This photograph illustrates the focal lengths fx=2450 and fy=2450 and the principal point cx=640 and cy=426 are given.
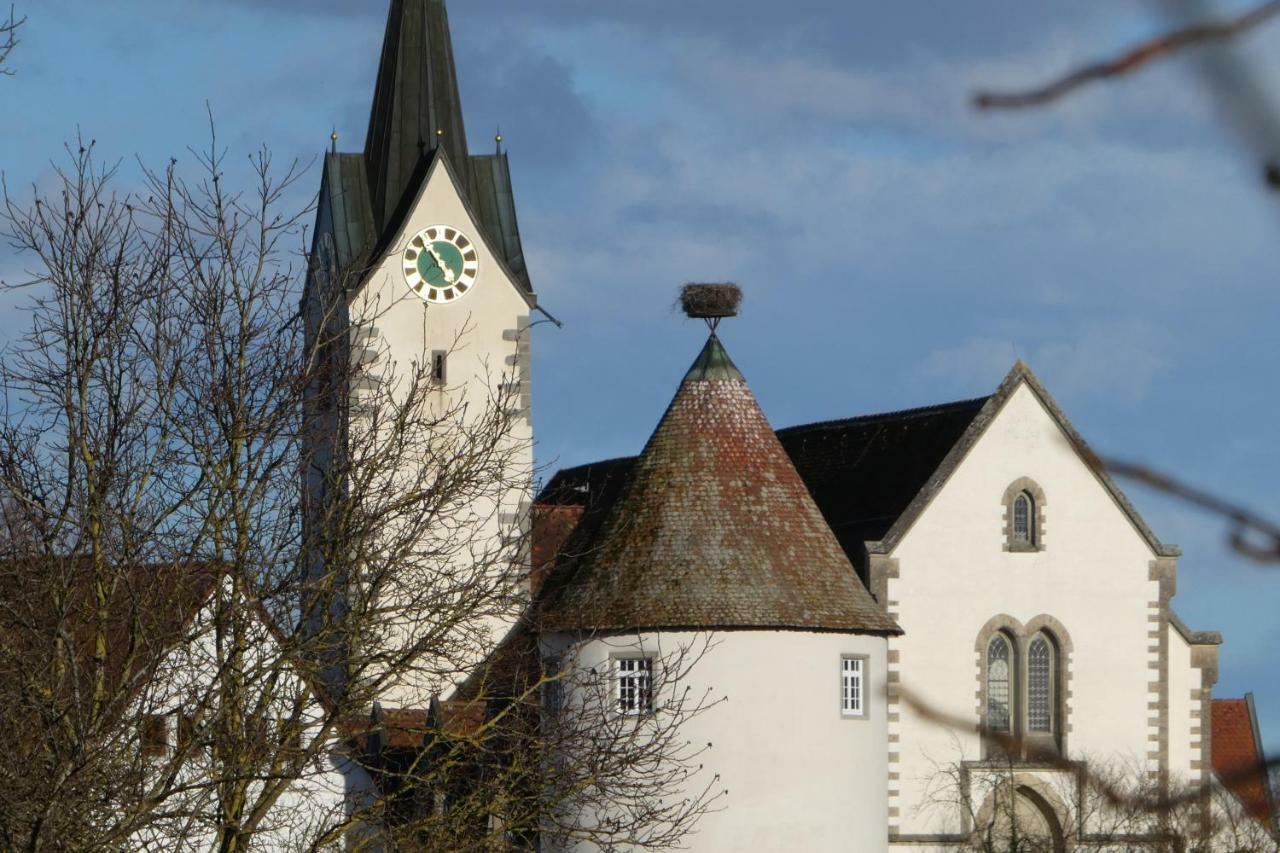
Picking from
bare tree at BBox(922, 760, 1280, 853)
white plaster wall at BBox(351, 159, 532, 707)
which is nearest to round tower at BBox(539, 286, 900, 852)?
bare tree at BBox(922, 760, 1280, 853)

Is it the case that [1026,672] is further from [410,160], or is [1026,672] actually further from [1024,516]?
[410,160]

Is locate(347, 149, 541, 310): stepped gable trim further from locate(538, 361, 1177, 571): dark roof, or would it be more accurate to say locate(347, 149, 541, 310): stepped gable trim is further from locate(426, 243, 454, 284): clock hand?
locate(538, 361, 1177, 571): dark roof

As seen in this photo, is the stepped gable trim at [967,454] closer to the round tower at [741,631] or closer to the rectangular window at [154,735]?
the round tower at [741,631]

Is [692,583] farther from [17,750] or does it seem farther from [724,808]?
[17,750]

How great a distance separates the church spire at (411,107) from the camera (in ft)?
153

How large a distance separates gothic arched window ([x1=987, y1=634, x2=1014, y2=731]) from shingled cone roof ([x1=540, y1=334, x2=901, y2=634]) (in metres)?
6.20

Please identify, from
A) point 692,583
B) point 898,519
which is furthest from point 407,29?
point 692,583

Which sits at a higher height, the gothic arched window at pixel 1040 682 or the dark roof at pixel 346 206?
the dark roof at pixel 346 206

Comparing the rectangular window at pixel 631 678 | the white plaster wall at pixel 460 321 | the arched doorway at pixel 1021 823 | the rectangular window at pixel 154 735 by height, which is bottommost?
the rectangular window at pixel 154 735

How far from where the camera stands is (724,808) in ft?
105

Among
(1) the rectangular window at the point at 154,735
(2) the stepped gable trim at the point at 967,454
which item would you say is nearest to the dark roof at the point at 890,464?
(2) the stepped gable trim at the point at 967,454

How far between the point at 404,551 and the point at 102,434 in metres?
2.93

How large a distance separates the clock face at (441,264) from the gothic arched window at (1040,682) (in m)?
13.1

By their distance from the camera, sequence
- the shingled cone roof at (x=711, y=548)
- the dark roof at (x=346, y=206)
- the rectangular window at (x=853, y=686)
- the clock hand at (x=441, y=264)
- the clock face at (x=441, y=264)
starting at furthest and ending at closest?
the clock hand at (x=441, y=264)
the clock face at (x=441, y=264)
the dark roof at (x=346, y=206)
the rectangular window at (x=853, y=686)
the shingled cone roof at (x=711, y=548)
